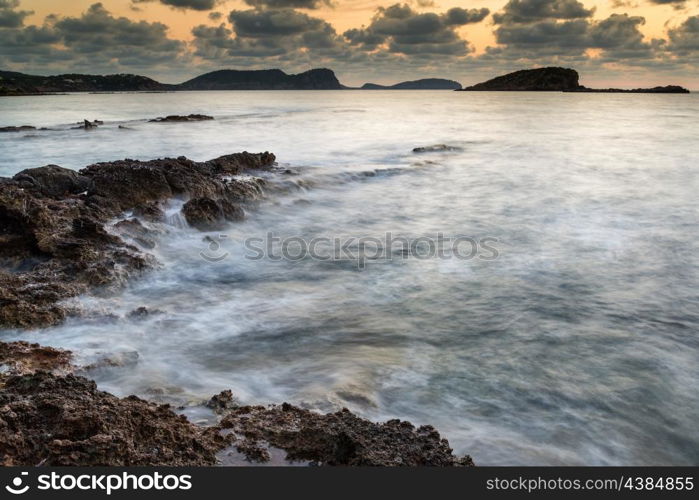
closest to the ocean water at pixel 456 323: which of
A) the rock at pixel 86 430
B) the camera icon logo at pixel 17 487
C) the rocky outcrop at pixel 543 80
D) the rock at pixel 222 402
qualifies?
the rock at pixel 222 402

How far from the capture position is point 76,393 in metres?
3.63

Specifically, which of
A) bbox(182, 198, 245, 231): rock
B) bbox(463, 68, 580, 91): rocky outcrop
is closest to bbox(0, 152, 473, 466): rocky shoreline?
bbox(182, 198, 245, 231): rock

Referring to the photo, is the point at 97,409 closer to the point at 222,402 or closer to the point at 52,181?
the point at 222,402

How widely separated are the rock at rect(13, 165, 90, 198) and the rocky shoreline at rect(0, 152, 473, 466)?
32.9 inches

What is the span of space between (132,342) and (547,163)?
1742cm

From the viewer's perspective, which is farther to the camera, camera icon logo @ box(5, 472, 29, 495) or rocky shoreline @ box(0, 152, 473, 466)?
rocky shoreline @ box(0, 152, 473, 466)

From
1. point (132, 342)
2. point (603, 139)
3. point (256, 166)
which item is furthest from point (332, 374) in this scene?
point (603, 139)

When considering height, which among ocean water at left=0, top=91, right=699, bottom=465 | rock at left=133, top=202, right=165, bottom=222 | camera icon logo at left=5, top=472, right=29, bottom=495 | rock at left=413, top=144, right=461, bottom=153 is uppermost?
rock at left=413, top=144, right=461, bottom=153

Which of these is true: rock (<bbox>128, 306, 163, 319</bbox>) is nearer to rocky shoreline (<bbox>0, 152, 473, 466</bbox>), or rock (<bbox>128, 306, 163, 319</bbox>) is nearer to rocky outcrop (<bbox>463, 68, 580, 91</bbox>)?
rocky shoreline (<bbox>0, 152, 473, 466</bbox>)

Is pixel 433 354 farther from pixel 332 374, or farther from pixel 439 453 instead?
pixel 439 453

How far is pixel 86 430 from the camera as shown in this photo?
10.7ft

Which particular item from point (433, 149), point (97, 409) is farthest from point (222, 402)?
point (433, 149)

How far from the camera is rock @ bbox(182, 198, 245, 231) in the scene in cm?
994

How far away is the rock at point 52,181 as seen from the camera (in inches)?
382
